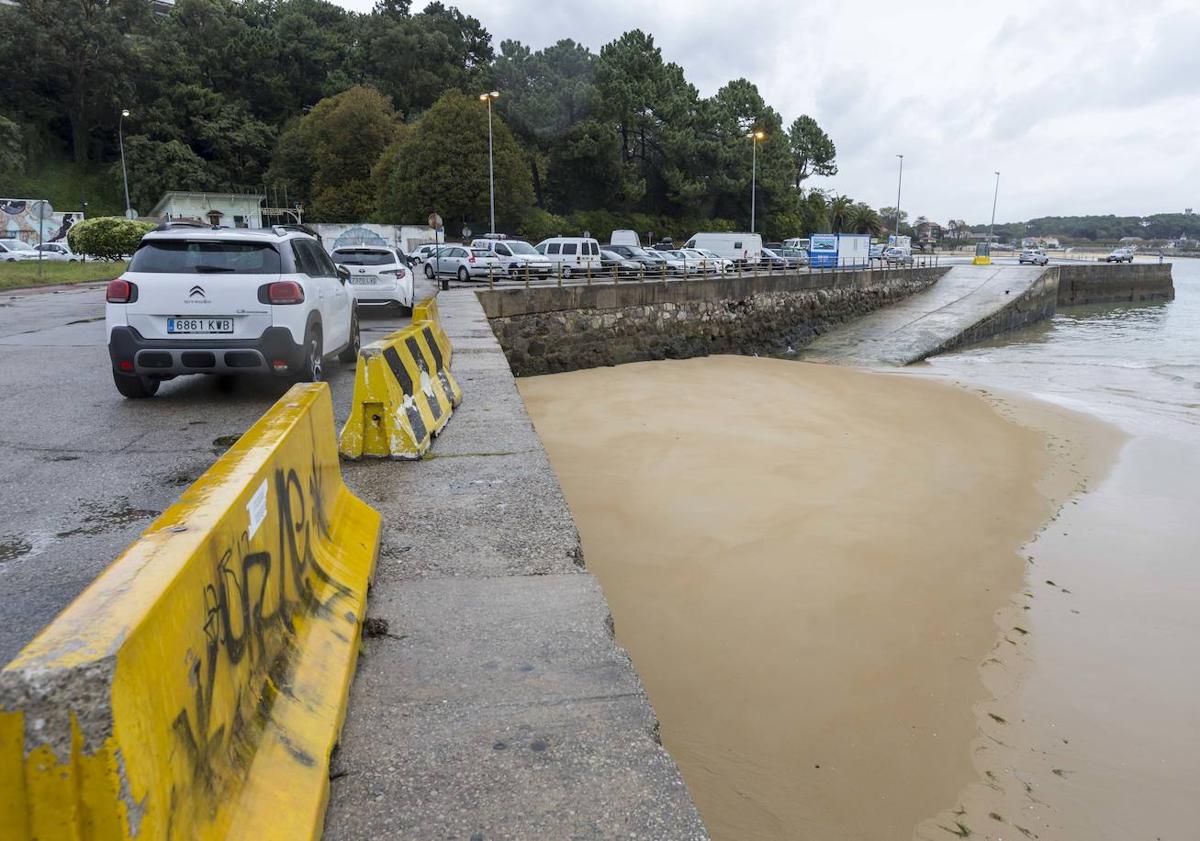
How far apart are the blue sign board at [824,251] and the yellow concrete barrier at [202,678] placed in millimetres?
43202

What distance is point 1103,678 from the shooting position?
17.6 ft

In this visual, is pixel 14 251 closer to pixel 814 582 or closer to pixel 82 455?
pixel 82 455

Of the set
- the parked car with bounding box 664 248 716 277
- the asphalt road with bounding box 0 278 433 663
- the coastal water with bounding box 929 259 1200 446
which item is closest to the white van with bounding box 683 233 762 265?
the parked car with bounding box 664 248 716 277

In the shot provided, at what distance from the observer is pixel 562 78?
6175 cm

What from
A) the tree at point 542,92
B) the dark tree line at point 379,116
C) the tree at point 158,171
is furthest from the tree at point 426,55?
the tree at point 158,171

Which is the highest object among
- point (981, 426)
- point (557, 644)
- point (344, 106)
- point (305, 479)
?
point (344, 106)

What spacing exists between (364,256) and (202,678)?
50.2 ft

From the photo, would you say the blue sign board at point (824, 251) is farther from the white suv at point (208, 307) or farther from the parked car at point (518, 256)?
the white suv at point (208, 307)

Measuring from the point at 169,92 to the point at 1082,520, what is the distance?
86562mm

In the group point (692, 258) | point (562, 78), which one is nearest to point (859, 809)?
point (692, 258)

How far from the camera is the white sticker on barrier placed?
2.45m

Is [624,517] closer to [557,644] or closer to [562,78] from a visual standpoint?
[557,644]

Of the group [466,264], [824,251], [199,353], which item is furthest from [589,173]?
[199,353]

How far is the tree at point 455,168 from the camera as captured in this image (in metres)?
51.6
